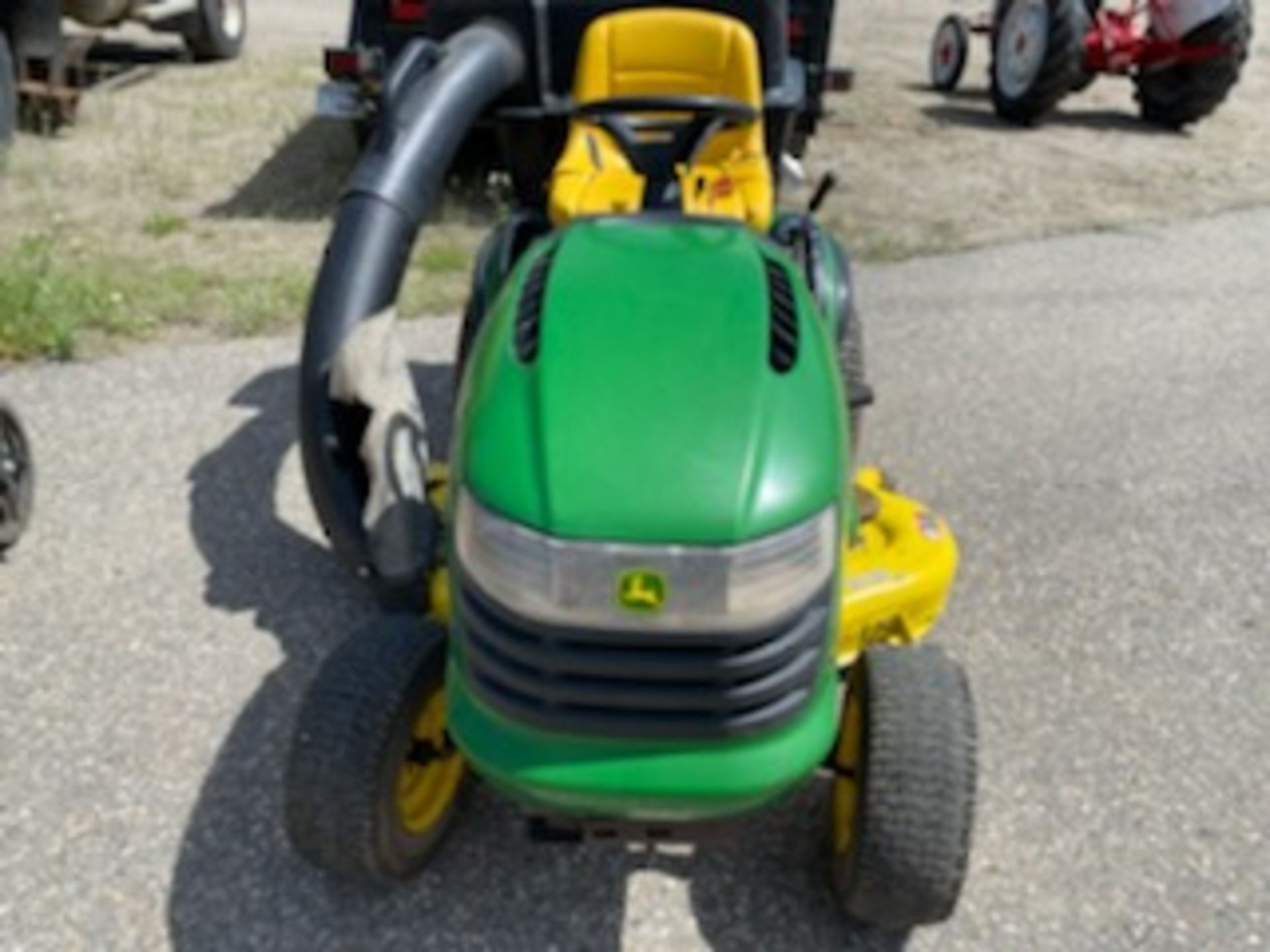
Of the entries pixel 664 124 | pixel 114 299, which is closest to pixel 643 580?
pixel 664 124

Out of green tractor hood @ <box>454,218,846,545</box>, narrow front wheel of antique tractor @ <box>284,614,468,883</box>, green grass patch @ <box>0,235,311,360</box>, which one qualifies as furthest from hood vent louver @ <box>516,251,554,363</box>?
green grass patch @ <box>0,235,311,360</box>

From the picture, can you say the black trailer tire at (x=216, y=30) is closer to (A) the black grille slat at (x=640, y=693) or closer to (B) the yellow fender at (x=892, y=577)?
(B) the yellow fender at (x=892, y=577)

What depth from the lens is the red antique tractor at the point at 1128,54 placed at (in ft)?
26.7

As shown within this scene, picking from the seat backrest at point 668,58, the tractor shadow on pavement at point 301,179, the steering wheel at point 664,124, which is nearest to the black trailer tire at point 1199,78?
the tractor shadow on pavement at point 301,179

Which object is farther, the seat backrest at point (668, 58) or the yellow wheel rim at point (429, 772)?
the seat backrest at point (668, 58)

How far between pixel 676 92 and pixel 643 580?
2.32 metres

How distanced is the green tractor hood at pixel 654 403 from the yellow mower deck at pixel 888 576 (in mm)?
525

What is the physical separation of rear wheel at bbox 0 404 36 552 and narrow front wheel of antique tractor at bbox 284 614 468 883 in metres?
1.46

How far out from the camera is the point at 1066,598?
127 inches

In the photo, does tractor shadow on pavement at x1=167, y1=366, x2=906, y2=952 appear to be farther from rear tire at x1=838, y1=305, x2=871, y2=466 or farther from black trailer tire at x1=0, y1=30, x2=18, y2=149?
black trailer tire at x1=0, y1=30, x2=18, y2=149

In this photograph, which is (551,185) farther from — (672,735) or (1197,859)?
(1197,859)

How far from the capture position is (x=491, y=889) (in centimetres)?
228

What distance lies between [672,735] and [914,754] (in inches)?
17.6

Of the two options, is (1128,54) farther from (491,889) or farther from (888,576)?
(491,889)
